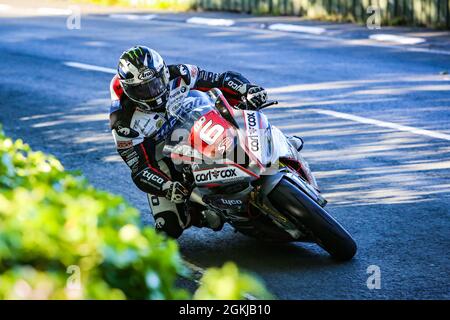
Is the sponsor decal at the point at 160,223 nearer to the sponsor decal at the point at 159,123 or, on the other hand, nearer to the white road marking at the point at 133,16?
the sponsor decal at the point at 159,123

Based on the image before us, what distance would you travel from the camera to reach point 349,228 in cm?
816

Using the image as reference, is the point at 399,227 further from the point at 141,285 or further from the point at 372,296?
the point at 141,285

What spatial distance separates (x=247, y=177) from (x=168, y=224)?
1.03 metres

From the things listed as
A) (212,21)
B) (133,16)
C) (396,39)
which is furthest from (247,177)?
(133,16)

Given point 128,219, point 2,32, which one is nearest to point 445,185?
point 128,219

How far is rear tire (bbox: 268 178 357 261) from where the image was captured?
696 cm

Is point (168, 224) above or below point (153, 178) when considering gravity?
below

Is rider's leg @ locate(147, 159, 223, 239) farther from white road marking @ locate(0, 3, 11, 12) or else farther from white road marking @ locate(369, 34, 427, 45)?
white road marking @ locate(0, 3, 11, 12)

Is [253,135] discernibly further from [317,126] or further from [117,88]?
[317,126]

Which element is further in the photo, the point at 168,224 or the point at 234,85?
the point at 234,85

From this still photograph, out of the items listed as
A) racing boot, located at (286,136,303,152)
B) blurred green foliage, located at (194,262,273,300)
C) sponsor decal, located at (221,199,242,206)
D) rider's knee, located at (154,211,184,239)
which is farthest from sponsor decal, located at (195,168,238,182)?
blurred green foliage, located at (194,262,273,300)

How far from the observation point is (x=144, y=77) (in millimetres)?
7527

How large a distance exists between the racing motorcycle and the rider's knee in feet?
1.41

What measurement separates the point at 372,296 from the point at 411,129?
18.0 ft
